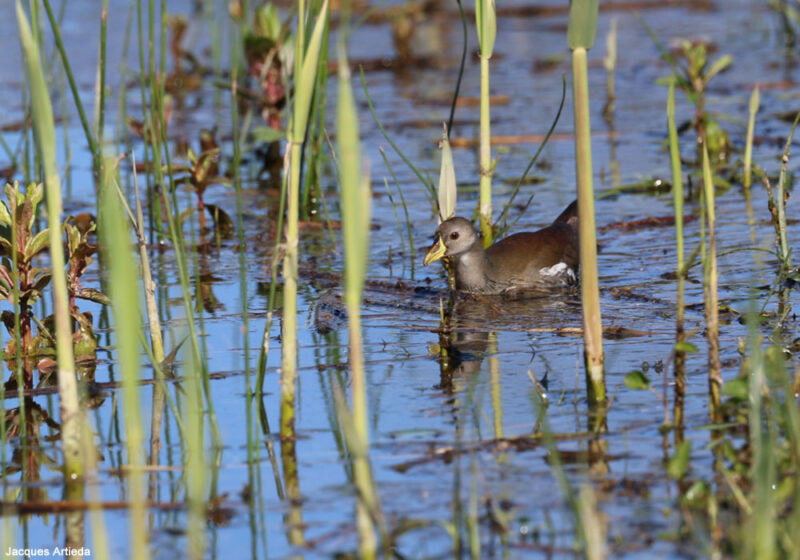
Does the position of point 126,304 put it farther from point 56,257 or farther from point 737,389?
point 737,389

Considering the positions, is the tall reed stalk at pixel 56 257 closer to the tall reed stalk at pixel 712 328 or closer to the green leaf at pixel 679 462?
the green leaf at pixel 679 462

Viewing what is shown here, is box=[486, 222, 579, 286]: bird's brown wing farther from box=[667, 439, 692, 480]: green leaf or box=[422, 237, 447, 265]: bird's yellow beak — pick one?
box=[667, 439, 692, 480]: green leaf

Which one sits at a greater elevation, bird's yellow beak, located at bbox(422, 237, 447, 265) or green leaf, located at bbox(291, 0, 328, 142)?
green leaf, located at bbox(291, 0, 328, 142)

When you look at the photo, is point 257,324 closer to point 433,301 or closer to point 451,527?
point 433,301

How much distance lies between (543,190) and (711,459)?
4.44 m

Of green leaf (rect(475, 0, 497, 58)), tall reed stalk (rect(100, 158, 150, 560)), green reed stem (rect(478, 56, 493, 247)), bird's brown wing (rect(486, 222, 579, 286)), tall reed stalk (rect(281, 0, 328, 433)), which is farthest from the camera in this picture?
bird's brown wing (rect(486, 222, 579, 286))

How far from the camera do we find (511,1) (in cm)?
1576

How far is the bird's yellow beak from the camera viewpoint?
5566 mm

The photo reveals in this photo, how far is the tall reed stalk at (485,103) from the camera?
4945 mm

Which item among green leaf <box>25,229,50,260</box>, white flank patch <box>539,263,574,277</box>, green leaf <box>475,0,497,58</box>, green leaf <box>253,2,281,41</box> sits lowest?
white flank patch <box>539,263,574,277</box>

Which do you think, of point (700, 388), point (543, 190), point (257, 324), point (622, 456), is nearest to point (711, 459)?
point (622, 456)

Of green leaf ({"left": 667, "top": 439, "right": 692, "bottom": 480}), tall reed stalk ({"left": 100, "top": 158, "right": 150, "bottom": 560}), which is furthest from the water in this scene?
tall reed stalk ({"left": 100, "top": 158, "right": 150, "bottom": 560})

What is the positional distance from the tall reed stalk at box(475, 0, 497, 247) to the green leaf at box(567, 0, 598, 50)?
155 centimetres

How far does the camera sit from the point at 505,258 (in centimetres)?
571
